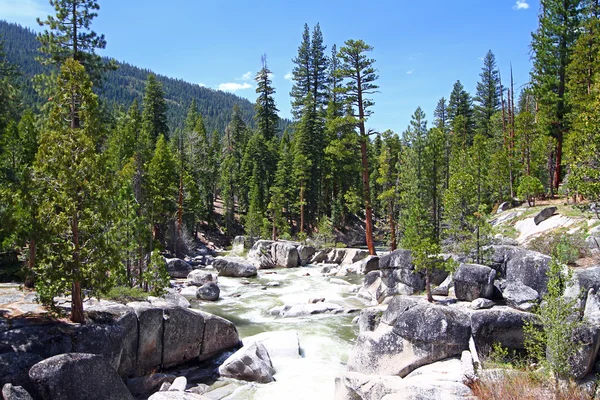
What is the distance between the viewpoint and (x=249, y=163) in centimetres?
A: 5947

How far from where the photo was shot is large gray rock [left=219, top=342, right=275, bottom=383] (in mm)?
13375

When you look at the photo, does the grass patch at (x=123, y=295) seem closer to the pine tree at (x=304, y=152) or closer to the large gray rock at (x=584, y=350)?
the large gray rock at (x=584, y=350)

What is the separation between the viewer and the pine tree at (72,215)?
38.0 ft

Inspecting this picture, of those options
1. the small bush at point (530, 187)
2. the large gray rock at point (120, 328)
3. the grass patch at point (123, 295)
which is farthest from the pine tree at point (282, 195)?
the large gray rock at point (120, 328)

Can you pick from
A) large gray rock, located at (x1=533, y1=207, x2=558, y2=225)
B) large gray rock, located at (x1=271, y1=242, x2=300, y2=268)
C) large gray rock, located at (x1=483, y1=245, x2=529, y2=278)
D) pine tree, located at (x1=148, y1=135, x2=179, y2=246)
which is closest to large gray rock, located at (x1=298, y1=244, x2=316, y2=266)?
large gray rock, located at (x1=271, y1=242, x2=300, y2=268)

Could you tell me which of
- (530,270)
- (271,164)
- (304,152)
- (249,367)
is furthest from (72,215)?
(271,164)

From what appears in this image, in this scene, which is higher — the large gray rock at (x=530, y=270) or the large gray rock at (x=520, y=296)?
the large gray rock at (x=530, y=270)

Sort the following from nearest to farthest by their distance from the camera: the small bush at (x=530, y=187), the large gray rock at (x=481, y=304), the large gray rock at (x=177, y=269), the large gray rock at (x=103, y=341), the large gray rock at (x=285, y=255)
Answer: the large gray rock at (x=103, y=341), the large gray rock at (x=481, y=304), the small bush at (x=530, y=187), the large gray rock at (x=177, y=269), the large gray rock at (x=285, y=255)

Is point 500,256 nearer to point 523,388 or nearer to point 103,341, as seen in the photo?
point 523,388

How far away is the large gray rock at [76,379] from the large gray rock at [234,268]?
72.7 ft

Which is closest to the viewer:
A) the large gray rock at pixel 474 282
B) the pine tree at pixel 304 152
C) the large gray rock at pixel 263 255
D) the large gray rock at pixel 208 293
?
the large gray rock at pixel 474 282

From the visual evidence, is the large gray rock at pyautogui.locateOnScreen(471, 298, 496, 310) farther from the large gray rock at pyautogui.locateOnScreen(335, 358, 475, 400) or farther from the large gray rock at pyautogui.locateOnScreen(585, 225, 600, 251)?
the large gray rock at pyautogui.locateOnScreen(585, 225, 600, 251)

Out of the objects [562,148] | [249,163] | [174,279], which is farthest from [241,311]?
[249,163]

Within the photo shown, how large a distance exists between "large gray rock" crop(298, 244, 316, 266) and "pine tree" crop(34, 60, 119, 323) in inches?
1082
